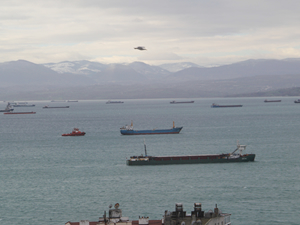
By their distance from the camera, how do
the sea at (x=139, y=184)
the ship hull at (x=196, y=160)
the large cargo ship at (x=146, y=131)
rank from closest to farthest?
the sea at (x=139, y=184) → the ship hull at (x=196, y=160) → the large cargo ship at (x=146, y=131)

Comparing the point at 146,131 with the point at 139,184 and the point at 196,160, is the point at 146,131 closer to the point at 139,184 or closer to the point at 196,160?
the point at 196,160

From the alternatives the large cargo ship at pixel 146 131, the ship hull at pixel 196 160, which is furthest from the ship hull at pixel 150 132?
the ship hull at pixel 196 160

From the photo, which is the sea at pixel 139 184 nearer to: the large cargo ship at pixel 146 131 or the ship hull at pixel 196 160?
the ship hull at pixel 196 160

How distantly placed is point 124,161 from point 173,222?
69.2 m

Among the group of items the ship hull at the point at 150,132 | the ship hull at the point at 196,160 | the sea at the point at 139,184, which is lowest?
the sea at the point at 139,184

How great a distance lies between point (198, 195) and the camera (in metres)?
69.8

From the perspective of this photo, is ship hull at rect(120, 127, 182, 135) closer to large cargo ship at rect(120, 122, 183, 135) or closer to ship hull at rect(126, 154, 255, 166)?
large cargo ship at rect(120, 122, 183, 135)

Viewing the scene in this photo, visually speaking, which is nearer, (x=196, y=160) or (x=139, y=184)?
(x=139, y=184)

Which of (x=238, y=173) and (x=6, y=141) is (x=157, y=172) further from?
(x=6, y=141)

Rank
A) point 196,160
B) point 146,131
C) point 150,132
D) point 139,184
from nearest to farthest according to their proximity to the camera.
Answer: point 139,184
point 196,160
point 146,131
point 150,132

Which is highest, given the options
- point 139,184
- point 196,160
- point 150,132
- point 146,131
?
point 146,131

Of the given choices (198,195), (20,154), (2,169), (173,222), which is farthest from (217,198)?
(20,154)

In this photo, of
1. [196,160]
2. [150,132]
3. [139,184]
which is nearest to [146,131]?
[150,132]

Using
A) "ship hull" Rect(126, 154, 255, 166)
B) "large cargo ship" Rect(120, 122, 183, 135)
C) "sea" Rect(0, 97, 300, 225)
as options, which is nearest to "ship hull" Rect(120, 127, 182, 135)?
"large cargo ship" Rect(120, 122, 183, 135)
